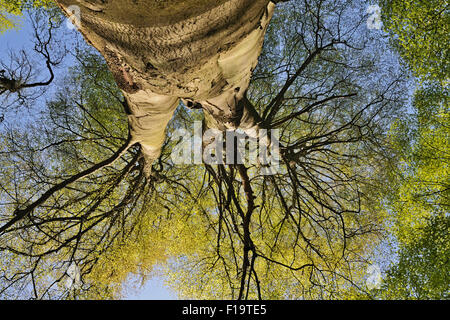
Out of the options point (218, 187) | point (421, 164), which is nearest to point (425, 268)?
point (421, 164)

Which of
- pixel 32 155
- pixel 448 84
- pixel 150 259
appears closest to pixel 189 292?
pixel 150 259

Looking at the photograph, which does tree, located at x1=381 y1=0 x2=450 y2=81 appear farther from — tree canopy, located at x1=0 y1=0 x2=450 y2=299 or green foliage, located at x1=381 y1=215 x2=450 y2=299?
green foliage, located at x1=381 y1=215 x2=450 y2=299

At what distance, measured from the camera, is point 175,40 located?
1.05 metres

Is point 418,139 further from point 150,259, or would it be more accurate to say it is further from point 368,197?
point 150,259

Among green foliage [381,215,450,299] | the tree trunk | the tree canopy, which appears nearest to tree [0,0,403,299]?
the tree canopy

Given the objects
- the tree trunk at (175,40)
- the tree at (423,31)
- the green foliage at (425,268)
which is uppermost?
the tree at (423,31)

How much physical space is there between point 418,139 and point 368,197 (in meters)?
1.31

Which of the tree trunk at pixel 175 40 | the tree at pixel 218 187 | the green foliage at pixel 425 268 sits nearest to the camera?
the tree trunk at pixel 175 40

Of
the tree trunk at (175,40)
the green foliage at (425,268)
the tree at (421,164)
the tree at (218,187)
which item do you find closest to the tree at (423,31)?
the tree at (421,164)

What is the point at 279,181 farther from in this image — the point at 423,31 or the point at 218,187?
the point at 423,31

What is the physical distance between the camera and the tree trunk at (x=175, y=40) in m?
0.92

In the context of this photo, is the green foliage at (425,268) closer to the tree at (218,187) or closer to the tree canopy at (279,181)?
the tree canopy at (279,181)

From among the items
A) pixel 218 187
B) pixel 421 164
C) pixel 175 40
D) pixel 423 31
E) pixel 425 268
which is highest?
pixel 423 31

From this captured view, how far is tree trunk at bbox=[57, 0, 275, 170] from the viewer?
920 mm
